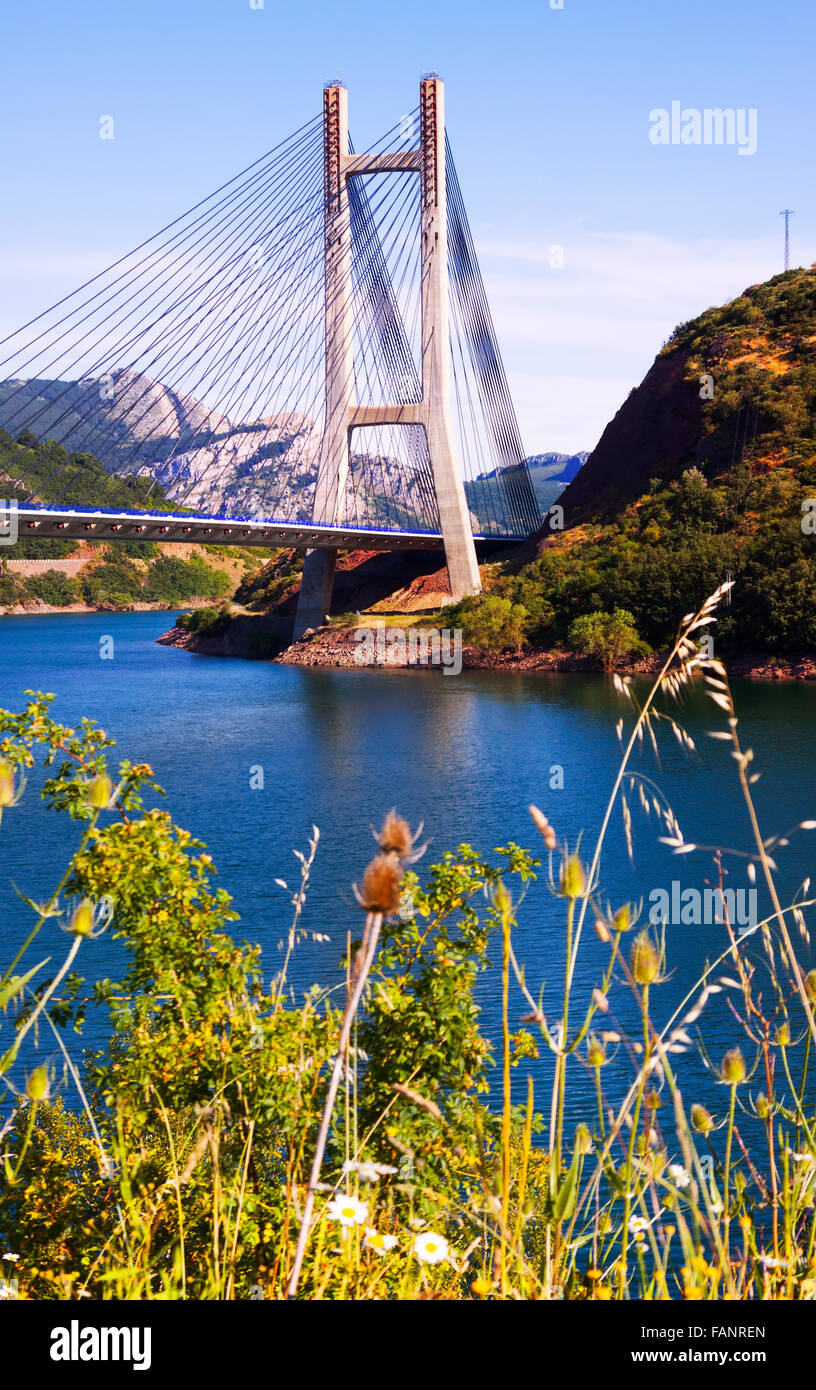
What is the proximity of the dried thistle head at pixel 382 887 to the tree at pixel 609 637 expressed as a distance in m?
38.6

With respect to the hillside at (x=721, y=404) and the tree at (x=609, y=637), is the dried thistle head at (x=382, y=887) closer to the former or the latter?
the tree at (x=609, y=637)

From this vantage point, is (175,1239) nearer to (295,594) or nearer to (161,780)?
(161,780)

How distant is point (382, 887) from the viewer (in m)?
1.47

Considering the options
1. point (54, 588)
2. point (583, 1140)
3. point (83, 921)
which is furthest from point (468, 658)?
point (54, 588)

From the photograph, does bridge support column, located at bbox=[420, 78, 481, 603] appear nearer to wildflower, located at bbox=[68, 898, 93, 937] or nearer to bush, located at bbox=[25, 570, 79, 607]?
wildflower, located at bbox=[68, 898, 93, 937]

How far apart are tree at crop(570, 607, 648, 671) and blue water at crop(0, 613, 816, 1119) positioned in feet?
4.28

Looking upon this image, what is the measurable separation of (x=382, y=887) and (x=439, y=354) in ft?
149

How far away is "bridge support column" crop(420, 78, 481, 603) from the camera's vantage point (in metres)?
42.7

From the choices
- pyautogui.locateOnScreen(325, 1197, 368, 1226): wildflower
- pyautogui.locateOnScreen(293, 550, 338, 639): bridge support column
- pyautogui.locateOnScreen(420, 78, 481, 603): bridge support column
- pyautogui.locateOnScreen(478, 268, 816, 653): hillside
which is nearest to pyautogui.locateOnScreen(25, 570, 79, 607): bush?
pyautogui.locateOnScreen(293, 550, 338, 639): bridge support column

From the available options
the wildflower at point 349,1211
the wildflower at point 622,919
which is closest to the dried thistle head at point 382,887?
the wildflower at point 622,919

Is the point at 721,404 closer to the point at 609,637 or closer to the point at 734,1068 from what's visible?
the point at 609,637

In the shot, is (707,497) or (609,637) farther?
(707,497)

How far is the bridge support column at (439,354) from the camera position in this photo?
140 ft

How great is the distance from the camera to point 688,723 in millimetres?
26625
